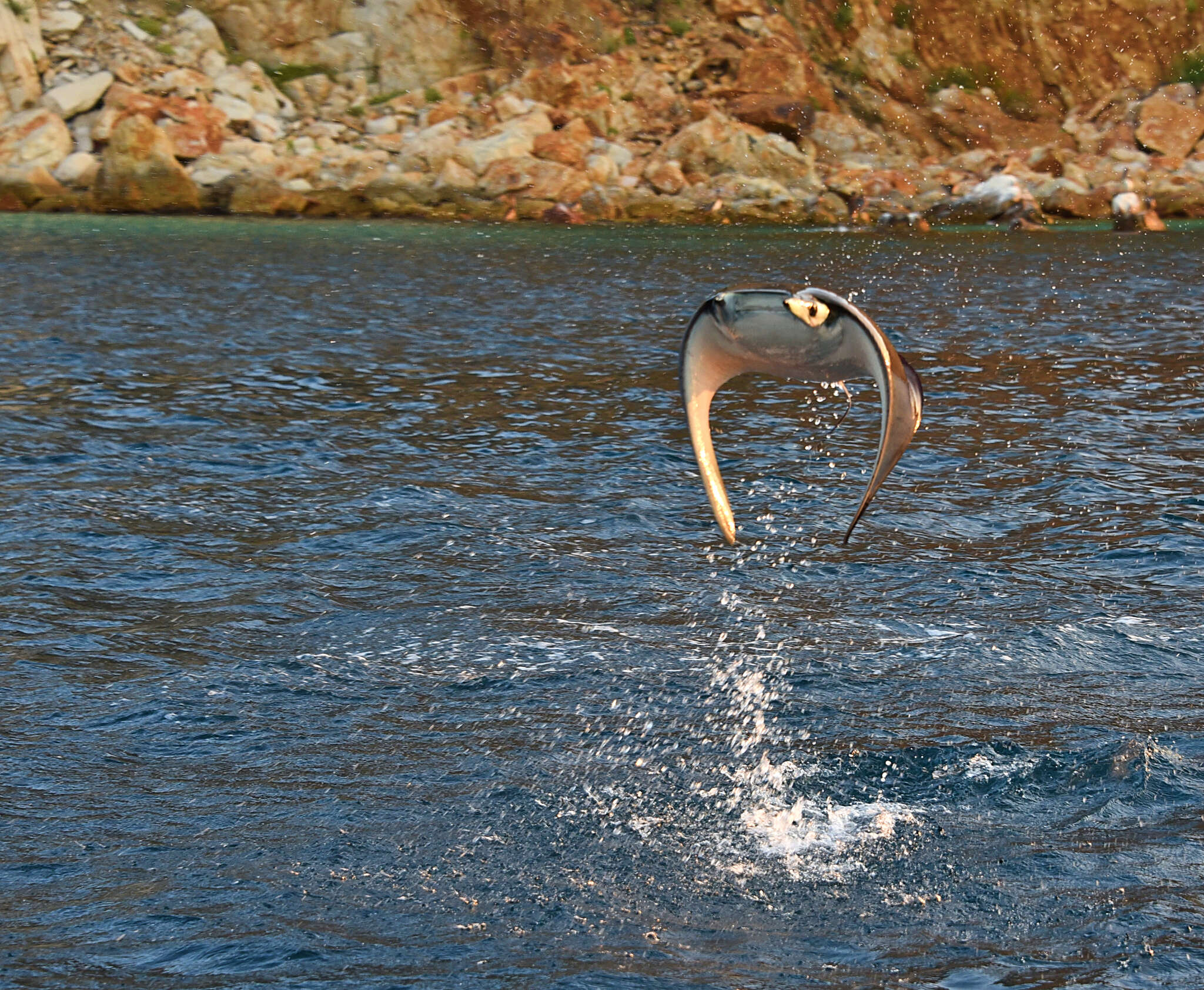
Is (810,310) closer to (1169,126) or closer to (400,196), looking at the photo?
(400,196)

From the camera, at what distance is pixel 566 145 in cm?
4359

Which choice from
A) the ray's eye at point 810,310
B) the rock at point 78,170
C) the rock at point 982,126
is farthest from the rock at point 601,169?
the ray's eye at point 810,310

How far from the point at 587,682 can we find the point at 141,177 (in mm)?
35880

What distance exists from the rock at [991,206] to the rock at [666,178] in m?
8.22

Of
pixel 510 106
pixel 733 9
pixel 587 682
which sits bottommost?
pixel 587 682

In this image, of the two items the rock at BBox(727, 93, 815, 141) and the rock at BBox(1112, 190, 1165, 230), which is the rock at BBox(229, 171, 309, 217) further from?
the rock at BBox(1112, 190, 1165, 230)

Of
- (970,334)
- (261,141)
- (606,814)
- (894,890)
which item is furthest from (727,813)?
(261,141)

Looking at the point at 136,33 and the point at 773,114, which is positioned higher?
the point at 136,33

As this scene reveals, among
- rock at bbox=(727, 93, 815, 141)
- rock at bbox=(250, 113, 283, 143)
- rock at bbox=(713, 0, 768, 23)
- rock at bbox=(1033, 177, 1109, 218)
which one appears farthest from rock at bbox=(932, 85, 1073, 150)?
rock at bbox=(250, 113, 283, 143)

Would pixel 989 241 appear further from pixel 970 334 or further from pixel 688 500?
pixel 688 500

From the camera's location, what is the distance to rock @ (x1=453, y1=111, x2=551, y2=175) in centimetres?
4228

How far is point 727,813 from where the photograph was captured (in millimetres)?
6785

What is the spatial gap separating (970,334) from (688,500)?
10.8 meters

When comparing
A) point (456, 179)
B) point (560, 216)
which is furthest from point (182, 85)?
point (560, 216)
